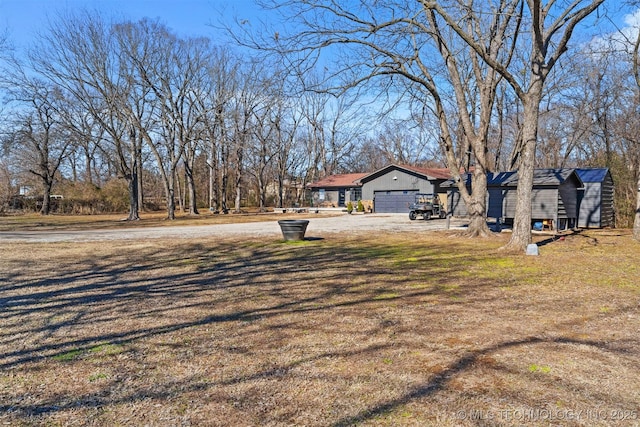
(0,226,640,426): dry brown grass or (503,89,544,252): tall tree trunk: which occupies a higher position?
(503,89,544,252): tall tree trunk

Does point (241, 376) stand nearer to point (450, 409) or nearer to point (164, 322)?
point (450, 409)

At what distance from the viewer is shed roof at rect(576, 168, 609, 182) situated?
66.6 feet

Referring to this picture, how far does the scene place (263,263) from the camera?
9344 millimetres

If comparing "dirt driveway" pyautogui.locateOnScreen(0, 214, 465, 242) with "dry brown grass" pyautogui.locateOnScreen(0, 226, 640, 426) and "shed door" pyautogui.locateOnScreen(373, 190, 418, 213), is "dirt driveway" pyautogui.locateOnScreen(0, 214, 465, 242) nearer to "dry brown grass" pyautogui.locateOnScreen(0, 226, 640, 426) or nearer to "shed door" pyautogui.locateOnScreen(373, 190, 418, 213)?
"dry brown grass" pyautogui.locateOnScreen(0, 226, 640, 426)

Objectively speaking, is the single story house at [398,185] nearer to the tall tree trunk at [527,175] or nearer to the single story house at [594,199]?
the single story house at [594,199]

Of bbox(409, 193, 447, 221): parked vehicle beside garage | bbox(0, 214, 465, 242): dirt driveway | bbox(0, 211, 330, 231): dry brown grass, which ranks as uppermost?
bbox(409, 193, 447, 221): parked vehicle beside garage

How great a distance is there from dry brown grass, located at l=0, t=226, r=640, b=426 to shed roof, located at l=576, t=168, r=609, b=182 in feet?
47.9

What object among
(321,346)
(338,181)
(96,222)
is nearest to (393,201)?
(338,181)

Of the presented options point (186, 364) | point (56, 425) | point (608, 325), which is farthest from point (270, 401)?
point (608, 325)

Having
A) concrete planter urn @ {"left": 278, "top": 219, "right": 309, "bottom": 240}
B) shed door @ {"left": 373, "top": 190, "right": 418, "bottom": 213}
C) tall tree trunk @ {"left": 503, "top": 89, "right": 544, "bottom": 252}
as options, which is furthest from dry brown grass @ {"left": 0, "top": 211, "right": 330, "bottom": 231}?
tall tree trunk @ {"left": 503, "top": 89, "right": 544, "bottom": 252}

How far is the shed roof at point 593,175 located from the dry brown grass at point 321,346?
574 inches

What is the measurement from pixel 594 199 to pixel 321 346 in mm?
21359

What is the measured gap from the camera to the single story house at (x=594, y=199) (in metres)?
20.3

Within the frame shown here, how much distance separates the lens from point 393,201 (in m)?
36.3
